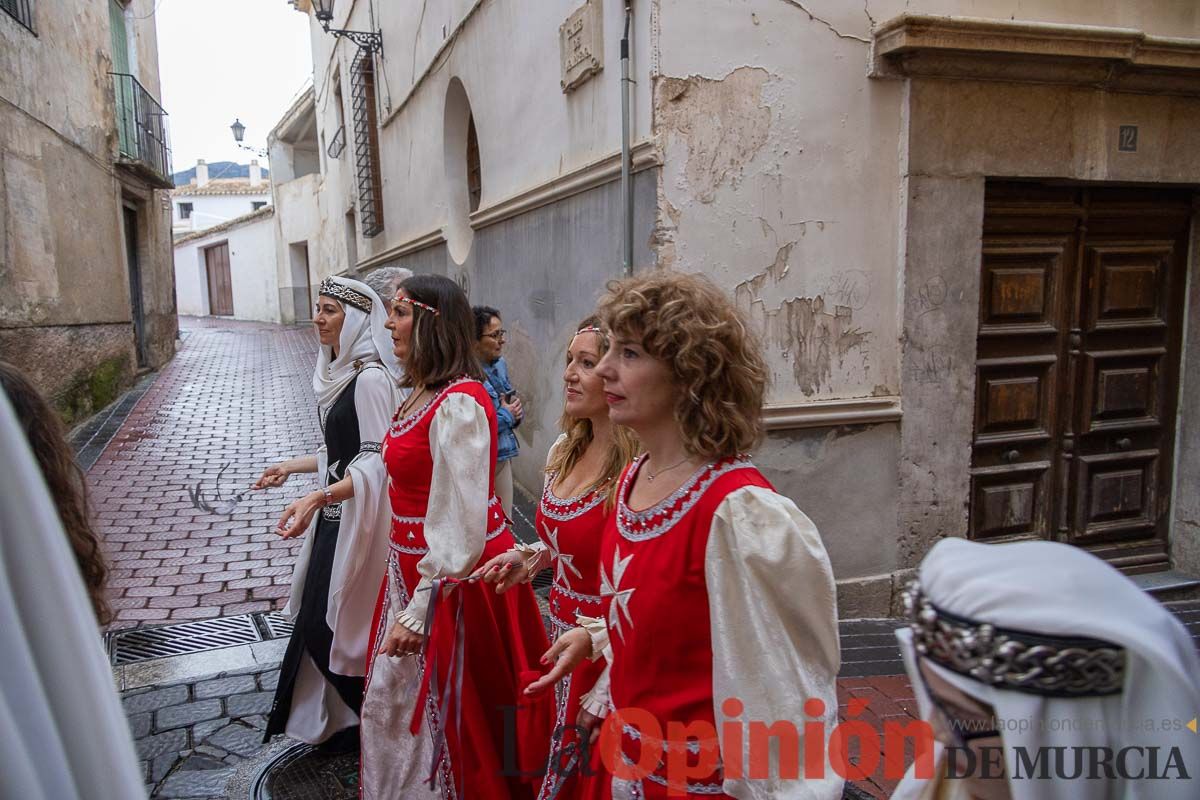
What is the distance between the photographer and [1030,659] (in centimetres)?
96

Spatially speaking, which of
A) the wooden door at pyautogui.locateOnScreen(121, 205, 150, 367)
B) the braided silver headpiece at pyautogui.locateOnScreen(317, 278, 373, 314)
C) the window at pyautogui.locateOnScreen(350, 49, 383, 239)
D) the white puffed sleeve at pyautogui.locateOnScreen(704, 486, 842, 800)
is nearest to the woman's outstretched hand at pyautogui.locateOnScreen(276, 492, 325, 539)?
the braided silver headpiece at pyautogui.locateOnScreen(317, 278, 373, 314)

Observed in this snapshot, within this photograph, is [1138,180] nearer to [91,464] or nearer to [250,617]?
[250,617]

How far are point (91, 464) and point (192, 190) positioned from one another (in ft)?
155

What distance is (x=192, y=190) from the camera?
49.9 metres

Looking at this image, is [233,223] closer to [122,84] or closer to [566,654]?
[122,84]

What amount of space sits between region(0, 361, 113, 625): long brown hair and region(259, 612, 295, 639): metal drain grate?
3256mm

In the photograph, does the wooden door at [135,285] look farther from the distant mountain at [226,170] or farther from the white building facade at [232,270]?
the distant mountain at [226,170]

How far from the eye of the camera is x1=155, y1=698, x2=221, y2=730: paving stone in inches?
150

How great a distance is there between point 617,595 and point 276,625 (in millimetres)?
3775

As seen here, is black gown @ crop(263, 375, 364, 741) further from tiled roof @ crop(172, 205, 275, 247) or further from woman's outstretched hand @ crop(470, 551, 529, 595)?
tiled roof @ crop(172, 205, 275, 247)

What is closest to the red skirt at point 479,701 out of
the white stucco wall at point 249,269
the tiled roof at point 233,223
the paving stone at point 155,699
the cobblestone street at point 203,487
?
the cobblestone street at point 203,487

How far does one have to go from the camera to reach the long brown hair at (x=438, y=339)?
2963 millimetres

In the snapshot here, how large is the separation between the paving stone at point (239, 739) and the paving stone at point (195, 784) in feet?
0.47

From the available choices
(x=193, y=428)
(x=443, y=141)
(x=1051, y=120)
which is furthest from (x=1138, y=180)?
(x=193, y=428)
